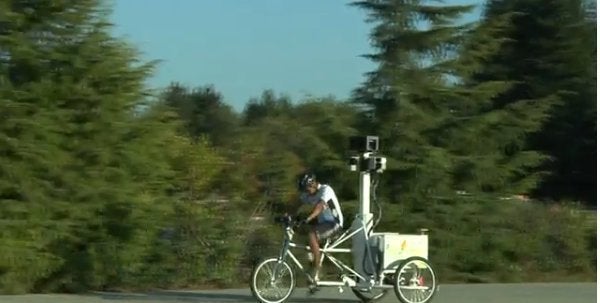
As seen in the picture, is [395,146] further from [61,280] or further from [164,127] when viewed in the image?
[61,280]

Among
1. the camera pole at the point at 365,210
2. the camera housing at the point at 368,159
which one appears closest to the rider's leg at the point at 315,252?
the camera pole at the point at 365,210

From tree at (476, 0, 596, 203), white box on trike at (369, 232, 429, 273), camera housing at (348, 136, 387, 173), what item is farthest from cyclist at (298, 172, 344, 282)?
tree at (476, 0, 596, 203)

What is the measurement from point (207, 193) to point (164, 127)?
1801 mm

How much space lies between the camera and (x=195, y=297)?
59.5 ft

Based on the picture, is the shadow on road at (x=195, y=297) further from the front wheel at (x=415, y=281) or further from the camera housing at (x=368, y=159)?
the camera housing at (x=368, y=159)

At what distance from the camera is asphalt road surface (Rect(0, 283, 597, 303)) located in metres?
17.5

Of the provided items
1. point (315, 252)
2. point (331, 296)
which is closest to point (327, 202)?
point (315, 252)

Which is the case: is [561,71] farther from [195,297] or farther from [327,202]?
[327,202]

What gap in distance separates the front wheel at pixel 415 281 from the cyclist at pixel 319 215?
109cm

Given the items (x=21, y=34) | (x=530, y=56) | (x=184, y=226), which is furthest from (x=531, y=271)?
(x=530, y=56)

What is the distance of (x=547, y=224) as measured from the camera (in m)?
22.7

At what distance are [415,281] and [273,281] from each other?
1956 millimetres

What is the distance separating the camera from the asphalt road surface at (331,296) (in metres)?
17.5

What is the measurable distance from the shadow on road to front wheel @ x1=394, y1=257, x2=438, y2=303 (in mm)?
1178
